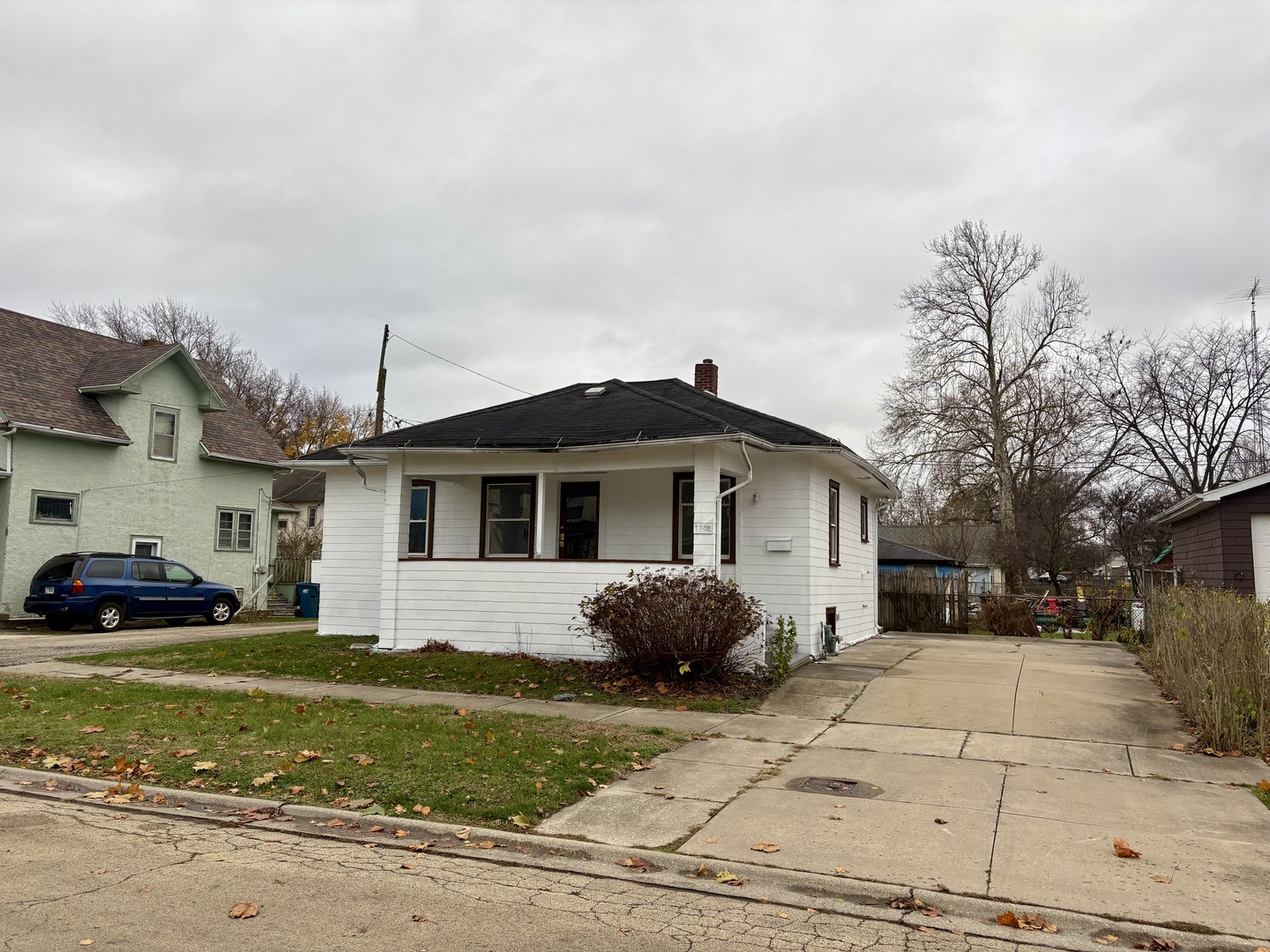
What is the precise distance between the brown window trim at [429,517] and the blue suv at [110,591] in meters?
8.97

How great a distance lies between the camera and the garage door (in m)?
17.8

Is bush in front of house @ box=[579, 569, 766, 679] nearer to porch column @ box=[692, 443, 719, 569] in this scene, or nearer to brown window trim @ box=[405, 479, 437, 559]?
porch column @ box=[692, 443, 719, 569]

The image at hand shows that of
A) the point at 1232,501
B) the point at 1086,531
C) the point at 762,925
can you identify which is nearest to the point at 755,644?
the point at 762,925

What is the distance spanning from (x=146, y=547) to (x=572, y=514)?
621 inches

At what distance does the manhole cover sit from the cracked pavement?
7.40ft

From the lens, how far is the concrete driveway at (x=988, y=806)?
16.7ft

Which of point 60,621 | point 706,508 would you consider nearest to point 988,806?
point 706,508

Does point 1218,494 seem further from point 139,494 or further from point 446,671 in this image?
point 139,494

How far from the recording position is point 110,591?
20.6 meters

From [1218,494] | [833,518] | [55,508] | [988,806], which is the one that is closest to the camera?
[988,806]

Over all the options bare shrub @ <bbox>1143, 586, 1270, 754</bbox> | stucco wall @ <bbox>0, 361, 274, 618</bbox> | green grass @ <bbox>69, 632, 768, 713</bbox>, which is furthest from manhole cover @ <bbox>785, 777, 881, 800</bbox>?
stucco wall @ <bbox>0, 361, 274, 618</bbox>

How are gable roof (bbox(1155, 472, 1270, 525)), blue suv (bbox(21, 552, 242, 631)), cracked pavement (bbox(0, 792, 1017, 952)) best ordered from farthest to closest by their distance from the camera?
blue suv (bbox(21, 552, 242, 631)), gable roof (bbox(1155, 472, 1270, 525)), cracked pavement (bbox(0, 792, 1017, 952))

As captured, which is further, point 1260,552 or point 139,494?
point 139,494

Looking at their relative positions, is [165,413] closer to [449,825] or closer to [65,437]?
[65,437]
